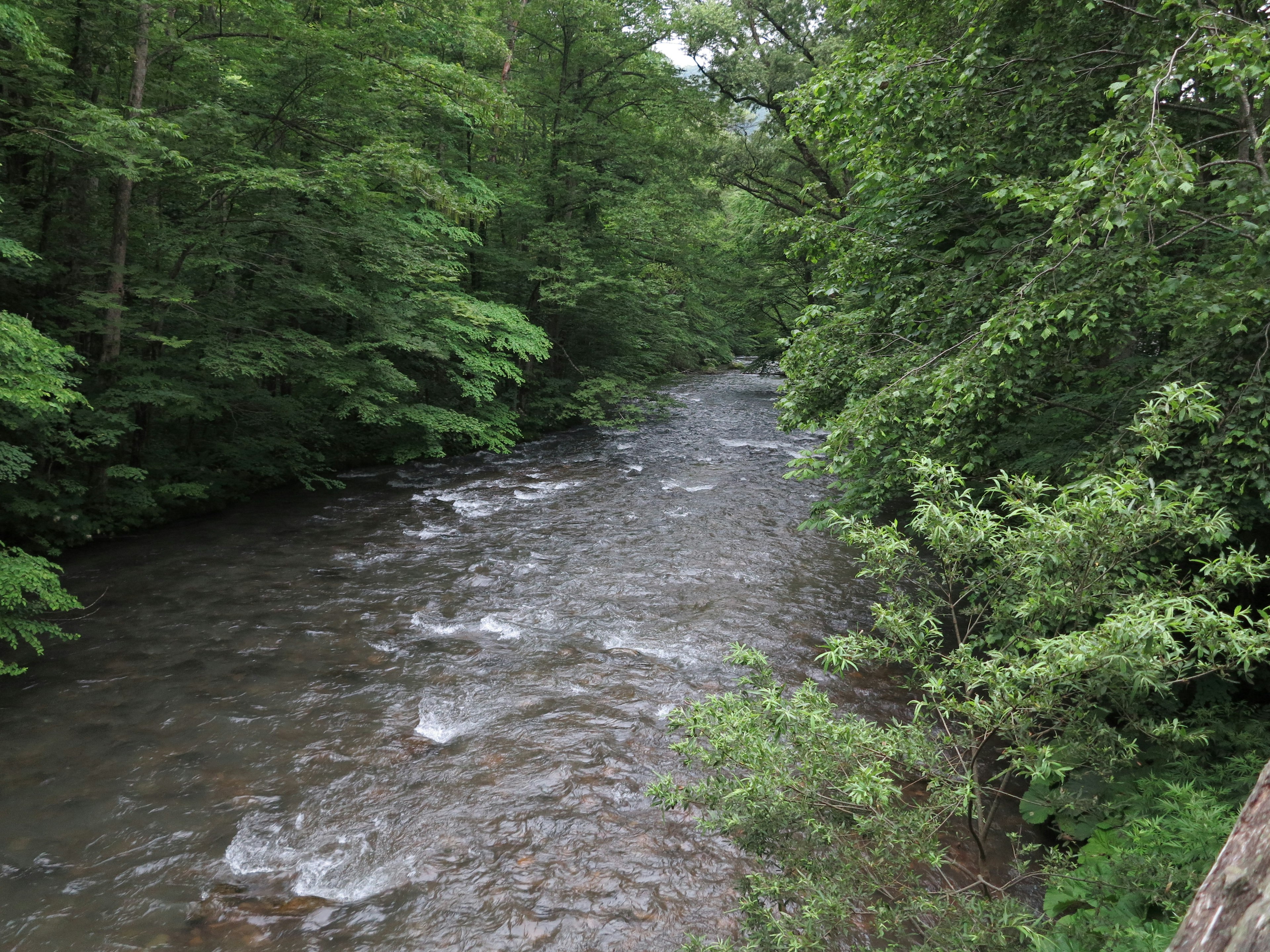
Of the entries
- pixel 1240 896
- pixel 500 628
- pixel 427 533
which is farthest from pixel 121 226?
pixel 1240 896

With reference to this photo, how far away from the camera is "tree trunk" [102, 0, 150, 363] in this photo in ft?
29.5

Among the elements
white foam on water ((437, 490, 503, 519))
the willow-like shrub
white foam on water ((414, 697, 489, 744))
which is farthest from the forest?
white foam on water ((414, 697, 489, 744))

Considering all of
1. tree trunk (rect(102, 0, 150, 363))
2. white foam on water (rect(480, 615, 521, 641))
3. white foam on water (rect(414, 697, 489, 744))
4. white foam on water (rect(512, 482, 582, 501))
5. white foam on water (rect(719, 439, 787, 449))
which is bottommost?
white foam on water (rect(414, 697, 489, 744))

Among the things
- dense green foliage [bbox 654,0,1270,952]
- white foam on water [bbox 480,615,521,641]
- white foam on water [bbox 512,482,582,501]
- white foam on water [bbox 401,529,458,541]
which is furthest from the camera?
white foam on water [bbox 512,482,582,501]

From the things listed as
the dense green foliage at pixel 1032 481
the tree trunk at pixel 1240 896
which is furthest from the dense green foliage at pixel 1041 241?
the tree trunk at pixel 1240 896

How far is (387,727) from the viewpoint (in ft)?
20.5

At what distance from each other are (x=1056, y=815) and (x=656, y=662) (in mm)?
3754

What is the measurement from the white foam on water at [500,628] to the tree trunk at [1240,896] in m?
6.66

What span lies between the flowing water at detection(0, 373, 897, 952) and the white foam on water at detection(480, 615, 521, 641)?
0.04 m

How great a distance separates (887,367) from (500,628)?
5.12 meters

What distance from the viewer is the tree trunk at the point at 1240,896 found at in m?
1.86

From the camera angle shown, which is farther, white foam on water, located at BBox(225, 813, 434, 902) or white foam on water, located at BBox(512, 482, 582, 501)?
white foam on water, located at BBox(512, 482, 582, 501)

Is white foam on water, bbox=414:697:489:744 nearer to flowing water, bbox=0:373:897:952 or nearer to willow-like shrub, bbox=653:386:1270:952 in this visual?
flowing water, bbox=0:373:897:952

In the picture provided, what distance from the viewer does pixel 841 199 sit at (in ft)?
28.1
